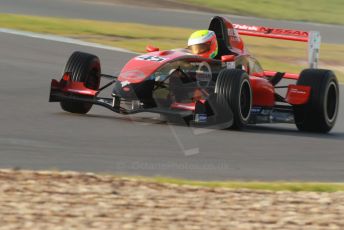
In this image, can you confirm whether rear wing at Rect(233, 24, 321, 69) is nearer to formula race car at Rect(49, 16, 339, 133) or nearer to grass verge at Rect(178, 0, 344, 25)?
formula race car at Rect(49, 16, 339, 133)

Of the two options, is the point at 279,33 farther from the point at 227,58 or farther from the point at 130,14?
the point at 130,14

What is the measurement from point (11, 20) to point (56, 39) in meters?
2.42

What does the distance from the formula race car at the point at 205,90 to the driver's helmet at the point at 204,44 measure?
0.18 m

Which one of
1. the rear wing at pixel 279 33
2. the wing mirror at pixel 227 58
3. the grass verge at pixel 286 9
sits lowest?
the wing mirror at pixel 227 58

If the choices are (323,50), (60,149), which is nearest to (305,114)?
(60,149)

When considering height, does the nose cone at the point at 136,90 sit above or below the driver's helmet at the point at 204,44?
below

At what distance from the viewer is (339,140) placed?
11.6 metres

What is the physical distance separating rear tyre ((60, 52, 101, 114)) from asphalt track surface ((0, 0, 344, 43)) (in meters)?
12.6

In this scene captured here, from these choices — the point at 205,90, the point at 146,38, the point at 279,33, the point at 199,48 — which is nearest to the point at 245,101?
the point at 205,90

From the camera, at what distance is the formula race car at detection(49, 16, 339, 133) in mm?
10781

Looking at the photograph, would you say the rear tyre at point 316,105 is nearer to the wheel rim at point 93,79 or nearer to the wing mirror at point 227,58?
the wing mirror at point 227,58

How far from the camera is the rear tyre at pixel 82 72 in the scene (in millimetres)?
11398

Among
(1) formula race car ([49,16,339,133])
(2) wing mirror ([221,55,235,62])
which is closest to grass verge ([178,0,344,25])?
(1) formula race car ([49,16,339,133])

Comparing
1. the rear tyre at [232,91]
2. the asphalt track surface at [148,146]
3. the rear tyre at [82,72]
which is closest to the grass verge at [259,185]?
the asphalt track surface at [148,146]
